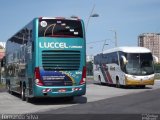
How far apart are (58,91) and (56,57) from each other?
153cm

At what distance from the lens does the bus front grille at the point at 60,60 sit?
19203 mm

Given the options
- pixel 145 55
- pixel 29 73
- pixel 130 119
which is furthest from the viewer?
pixel 145 55

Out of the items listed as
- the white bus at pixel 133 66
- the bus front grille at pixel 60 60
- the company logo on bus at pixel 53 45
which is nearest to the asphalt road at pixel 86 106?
the bus front grille at pixel 60 60

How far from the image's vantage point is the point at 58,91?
19359mm

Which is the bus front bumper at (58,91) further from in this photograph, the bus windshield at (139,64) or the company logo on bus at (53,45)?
the bus windshield at (139,64)

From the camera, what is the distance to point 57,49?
63.6 ft

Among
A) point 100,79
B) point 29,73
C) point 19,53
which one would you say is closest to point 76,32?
point 29,73

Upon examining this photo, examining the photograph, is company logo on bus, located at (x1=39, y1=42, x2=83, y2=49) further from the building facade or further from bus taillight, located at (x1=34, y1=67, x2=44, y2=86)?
the building facade

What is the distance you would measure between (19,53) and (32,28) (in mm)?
4279

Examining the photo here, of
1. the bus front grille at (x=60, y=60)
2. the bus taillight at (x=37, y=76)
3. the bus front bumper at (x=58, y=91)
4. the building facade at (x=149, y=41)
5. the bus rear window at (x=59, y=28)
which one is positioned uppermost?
the building facade at (x=149, y=41)

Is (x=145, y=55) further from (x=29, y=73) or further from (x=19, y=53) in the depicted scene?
(x=29, y=73)

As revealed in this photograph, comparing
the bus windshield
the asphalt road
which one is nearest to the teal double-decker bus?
the asphalt road

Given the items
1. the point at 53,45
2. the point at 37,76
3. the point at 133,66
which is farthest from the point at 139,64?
the point at 37,76

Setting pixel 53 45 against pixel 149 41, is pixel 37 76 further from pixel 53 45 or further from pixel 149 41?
pixel 149 41
